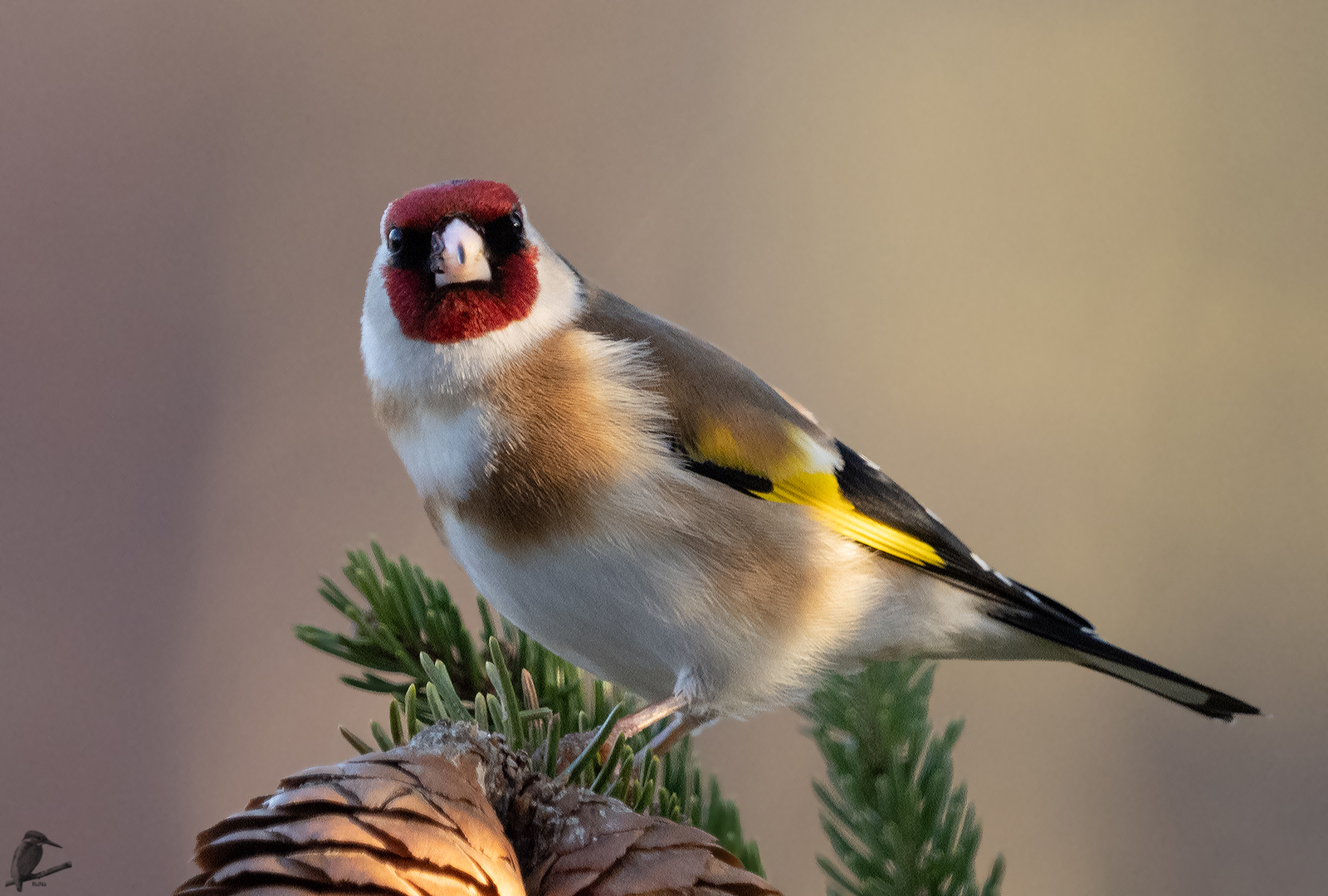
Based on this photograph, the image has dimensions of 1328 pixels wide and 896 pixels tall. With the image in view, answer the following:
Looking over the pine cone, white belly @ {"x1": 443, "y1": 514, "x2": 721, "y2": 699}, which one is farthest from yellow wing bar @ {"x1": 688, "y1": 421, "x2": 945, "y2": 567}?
the pine cone

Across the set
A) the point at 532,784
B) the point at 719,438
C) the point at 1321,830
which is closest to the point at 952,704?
the point at 1321,830

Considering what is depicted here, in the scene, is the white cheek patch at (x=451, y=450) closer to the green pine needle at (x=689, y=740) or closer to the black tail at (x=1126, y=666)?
the green pine needle at (x=689, y=740)

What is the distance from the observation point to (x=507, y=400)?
0.73 metres

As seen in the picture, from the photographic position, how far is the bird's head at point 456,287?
0.75m

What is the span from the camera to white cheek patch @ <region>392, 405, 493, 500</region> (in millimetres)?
720

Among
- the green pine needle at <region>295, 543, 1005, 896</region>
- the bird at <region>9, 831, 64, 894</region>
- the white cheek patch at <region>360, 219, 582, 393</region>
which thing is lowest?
the bird at <region>9, 831, 64, 894</region>

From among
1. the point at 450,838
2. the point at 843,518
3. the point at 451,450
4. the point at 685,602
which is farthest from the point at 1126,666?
the point at 450,838

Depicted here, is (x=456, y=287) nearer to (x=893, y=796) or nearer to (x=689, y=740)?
(x=689, y=740)

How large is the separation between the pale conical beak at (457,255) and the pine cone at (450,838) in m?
0.40

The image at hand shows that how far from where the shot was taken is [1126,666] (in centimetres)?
87

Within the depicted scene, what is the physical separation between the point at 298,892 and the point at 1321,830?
1.86m

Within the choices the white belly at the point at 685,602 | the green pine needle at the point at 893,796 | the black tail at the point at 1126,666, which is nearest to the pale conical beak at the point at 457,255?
the white belly at the point at 685,602

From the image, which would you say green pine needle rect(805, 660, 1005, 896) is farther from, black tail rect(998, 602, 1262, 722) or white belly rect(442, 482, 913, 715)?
black tail rect(998, 602, 1262, 722)

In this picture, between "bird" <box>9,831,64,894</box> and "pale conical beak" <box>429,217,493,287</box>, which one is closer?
"bird" <box>9,831,64,894</box>
